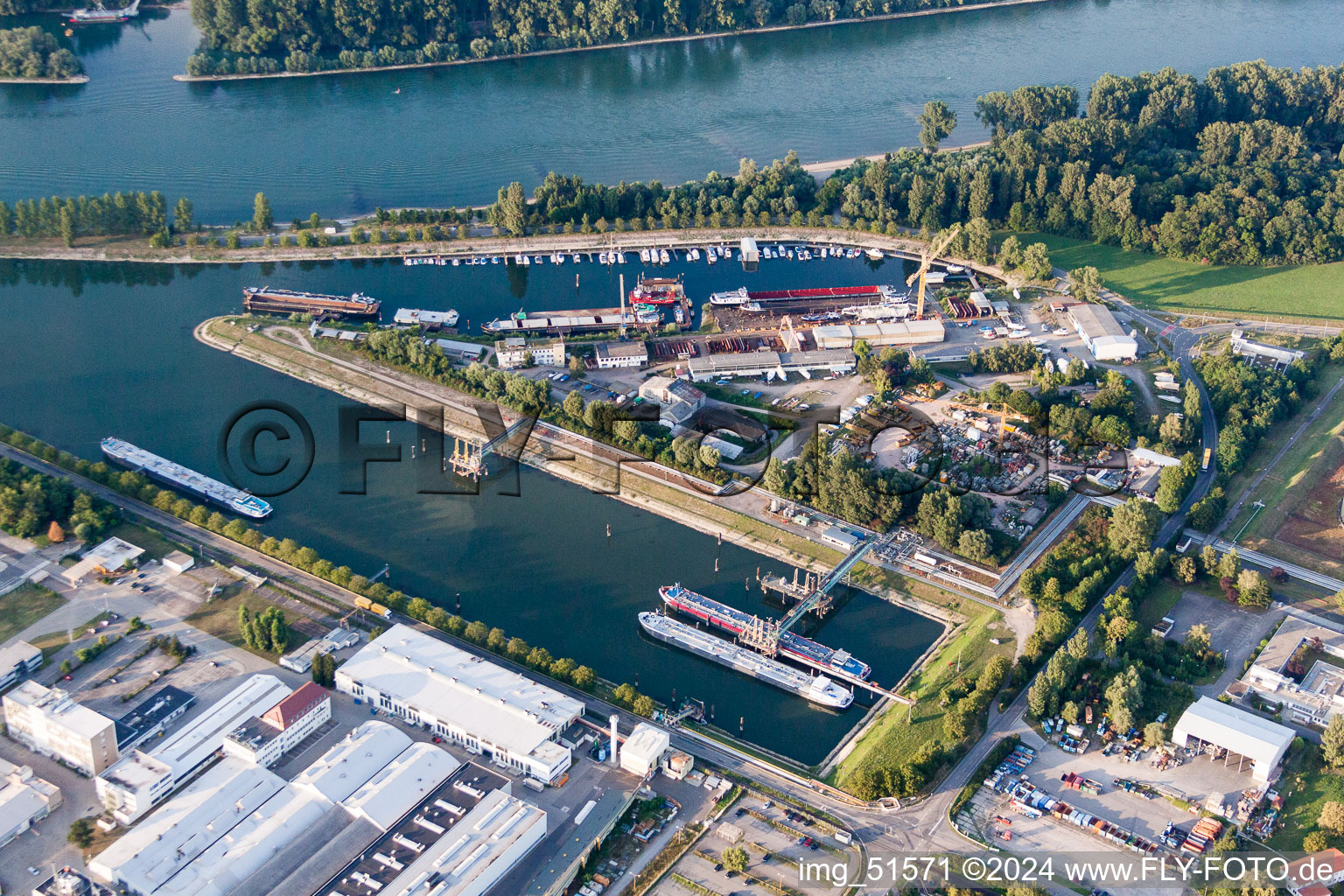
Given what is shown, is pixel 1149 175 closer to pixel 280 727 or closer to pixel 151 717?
pixel 280 727

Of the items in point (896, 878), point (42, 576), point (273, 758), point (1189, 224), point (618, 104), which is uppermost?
point (618, 104)

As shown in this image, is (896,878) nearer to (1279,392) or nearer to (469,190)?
(1279,392)

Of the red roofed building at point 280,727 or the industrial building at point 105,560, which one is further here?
the industrial building at point 105,560

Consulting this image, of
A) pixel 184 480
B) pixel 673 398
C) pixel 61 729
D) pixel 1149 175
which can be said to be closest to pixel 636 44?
pixel 1149 175

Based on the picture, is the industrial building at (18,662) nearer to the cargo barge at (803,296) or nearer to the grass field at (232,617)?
the grass field at (232,617)

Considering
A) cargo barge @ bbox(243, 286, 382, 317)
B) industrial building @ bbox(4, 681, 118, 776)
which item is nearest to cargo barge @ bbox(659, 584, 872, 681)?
industrial building @ bbox(4, 681, 118, 776)

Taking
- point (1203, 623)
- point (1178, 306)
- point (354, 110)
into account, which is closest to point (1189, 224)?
point (1178, 306)

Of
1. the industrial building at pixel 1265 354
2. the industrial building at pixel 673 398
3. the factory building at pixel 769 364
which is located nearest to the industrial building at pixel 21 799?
the industrial building at pixel 673 398
